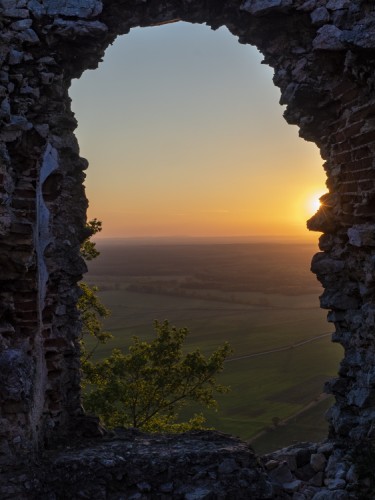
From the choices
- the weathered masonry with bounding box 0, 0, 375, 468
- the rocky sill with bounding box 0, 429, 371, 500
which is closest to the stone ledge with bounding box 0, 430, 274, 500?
the rocky sill with bounding box 0, 429, 371, 500

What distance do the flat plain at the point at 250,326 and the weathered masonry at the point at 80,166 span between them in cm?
1053

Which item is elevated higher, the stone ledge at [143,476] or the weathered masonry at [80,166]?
the weathered masonry at [80,166]

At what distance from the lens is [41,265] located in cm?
475

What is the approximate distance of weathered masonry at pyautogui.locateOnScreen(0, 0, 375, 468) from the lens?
423 centimetres

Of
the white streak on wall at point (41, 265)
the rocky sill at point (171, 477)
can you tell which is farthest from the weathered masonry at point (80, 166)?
the rocky sill at point (171, 477)

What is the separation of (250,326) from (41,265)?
3717cm

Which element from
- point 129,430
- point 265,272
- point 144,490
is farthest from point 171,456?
point 265,272

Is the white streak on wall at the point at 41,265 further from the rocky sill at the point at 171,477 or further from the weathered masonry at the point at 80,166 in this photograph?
the rocky sill at the point at 171,477

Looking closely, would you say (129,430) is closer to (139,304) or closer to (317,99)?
(317,99)

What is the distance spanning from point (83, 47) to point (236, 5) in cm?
154

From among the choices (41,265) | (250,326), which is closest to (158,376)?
(41,265)

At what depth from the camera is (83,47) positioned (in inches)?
195

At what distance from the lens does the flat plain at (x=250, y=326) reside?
23.0 meters

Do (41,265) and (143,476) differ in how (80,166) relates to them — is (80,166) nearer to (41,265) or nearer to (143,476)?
(41,265)
